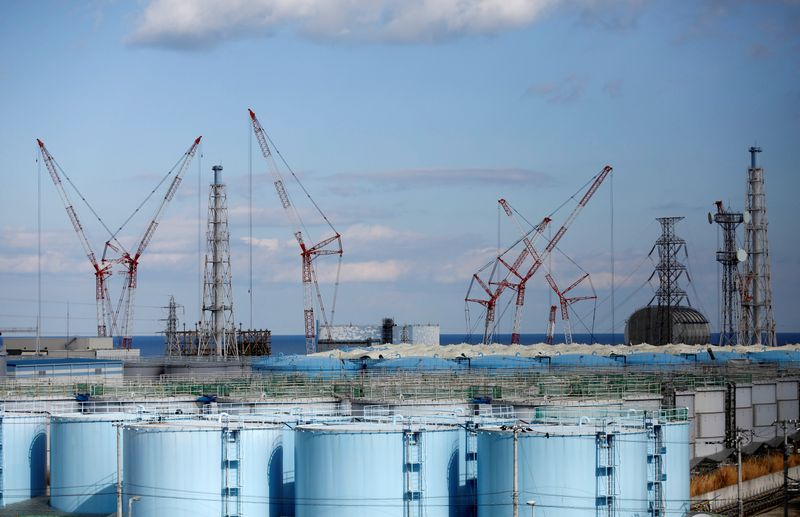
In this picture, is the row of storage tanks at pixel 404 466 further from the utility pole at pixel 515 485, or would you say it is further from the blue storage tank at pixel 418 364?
the blue storage tank at pixel 418 364

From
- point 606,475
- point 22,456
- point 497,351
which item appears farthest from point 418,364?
point 606,475

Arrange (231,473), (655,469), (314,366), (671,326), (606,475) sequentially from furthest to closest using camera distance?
(671,326) → (314,366) → (655,469) → (231,473) → (606,475)

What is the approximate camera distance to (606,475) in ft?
128

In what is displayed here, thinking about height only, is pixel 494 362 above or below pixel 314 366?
above

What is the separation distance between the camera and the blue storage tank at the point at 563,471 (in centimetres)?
3850

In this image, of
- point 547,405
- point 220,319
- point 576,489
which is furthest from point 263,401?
point 220,319

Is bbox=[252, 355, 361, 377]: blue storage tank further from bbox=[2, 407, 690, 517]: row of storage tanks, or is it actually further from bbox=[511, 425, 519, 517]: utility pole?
bbox=[511, 425, 519, 517]: utility pole

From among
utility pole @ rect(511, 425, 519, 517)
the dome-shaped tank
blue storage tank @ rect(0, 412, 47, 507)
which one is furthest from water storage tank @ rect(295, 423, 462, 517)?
the dome-shaped tank

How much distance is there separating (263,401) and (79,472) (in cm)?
998

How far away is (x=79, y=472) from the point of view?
159ft

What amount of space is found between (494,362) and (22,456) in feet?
154

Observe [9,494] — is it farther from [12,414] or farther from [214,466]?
[214,466]

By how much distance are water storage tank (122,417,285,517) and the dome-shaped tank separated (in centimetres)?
→ 9202

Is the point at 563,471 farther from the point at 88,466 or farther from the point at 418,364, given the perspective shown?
the point at 418,364
